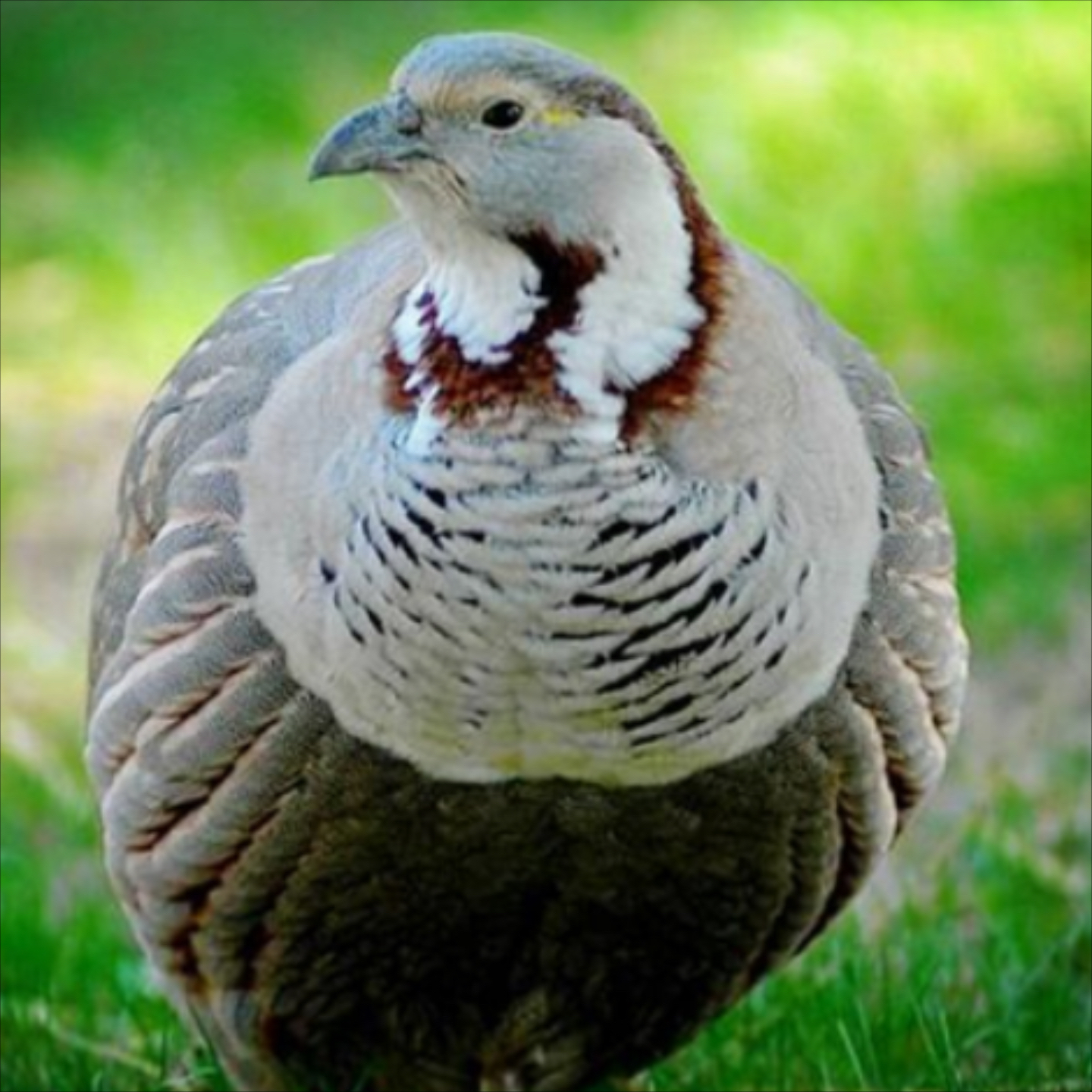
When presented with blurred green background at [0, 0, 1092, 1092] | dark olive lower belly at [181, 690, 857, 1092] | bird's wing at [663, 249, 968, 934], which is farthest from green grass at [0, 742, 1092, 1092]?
bird's wing at [663, 249, 968, 934]

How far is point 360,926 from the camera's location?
4.50 meters

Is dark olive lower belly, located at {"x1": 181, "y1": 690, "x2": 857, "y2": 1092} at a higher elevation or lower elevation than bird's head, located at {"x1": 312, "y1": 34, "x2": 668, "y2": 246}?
lower

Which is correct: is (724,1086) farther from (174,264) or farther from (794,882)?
(174,264)

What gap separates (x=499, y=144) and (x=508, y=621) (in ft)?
1.51

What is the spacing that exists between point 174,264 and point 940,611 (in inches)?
161

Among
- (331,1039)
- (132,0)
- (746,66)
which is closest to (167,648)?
(331,1039)

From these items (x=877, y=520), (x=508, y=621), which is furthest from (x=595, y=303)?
(x=877, y=520)

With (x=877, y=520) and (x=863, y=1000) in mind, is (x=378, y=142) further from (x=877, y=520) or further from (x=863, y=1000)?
(x=863, y=1000)

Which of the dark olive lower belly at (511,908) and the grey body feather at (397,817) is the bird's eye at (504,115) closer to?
the grey body feather at (397,817)

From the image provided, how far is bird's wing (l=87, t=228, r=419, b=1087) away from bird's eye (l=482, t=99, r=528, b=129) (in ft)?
0.82

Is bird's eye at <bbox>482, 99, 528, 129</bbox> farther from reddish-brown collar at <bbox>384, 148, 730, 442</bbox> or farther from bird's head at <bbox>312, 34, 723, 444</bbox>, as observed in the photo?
reddish-brown collar at <bbox>384, 148, 730, 442</bbox>

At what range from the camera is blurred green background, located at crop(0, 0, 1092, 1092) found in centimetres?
521

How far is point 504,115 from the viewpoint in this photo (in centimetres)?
396

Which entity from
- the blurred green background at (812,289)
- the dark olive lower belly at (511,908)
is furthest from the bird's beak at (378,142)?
the blurred green background at (812,289)
